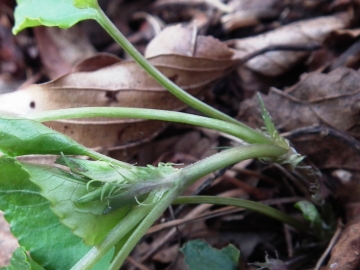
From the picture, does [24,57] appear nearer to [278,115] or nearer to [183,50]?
[183,50]

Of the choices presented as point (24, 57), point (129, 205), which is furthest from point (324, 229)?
point (24, 57)

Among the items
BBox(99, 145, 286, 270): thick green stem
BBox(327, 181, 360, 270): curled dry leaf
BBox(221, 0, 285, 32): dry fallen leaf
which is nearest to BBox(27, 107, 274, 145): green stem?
BBox(99, 145, 286, 270): thick green stem

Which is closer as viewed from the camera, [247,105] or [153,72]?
[153,72]

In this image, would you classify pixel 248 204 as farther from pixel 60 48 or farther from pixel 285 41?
pixel 60 48

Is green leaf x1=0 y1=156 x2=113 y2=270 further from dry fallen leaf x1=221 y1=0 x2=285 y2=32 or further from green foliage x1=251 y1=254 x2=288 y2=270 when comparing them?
dry fallen leaf x1=221 y1=0 x2=285 y2=32

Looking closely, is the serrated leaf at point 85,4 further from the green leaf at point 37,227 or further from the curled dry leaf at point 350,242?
the curled dry leaf at point 350,242

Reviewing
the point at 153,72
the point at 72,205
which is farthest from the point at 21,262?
the point at 153,72
